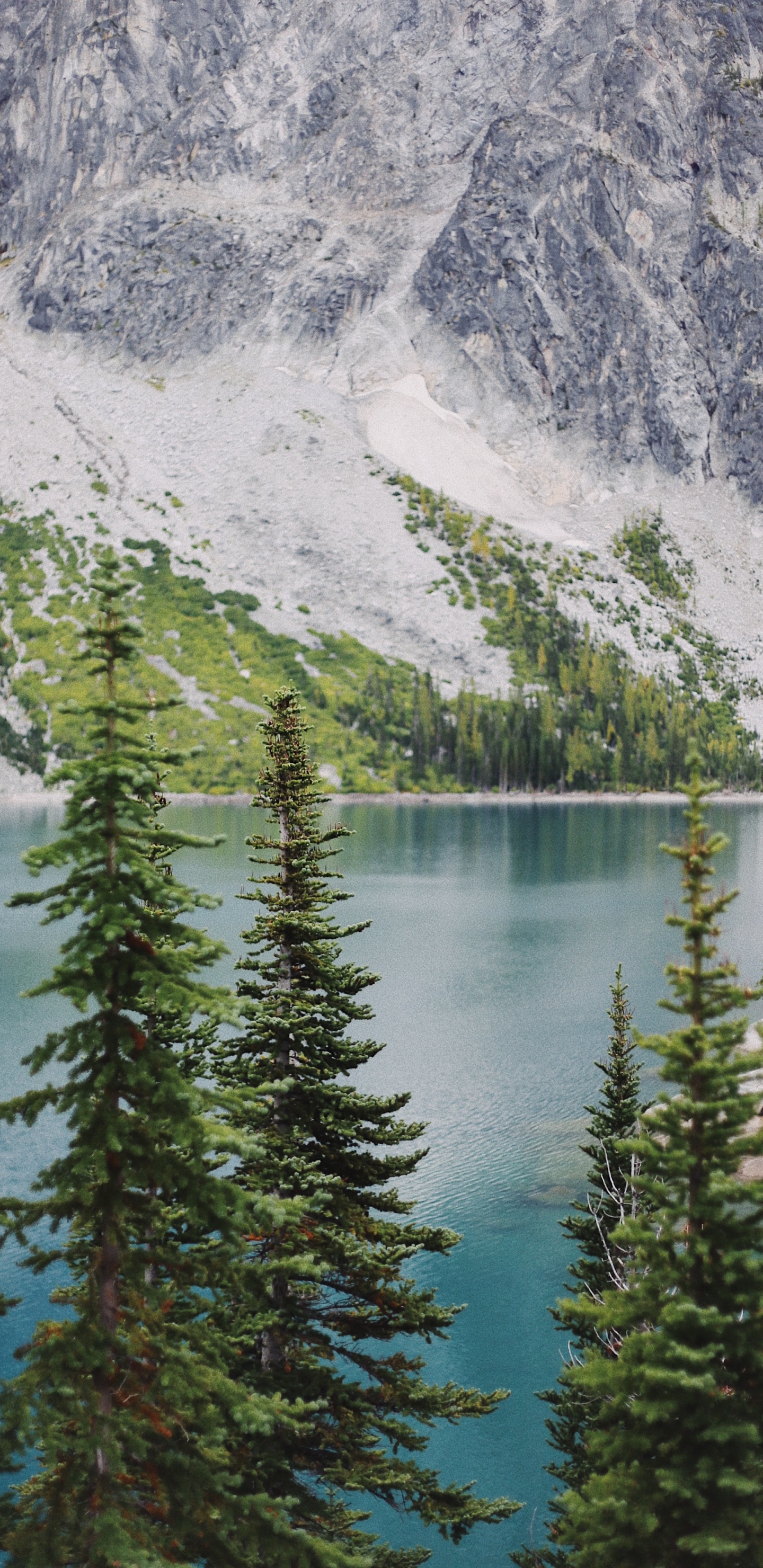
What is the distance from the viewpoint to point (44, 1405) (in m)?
8.38

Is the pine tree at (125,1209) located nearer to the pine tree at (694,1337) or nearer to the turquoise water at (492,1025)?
the pine tree at (694,1337)

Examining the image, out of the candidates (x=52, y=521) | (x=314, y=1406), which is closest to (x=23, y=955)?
(x=314, y=1406)

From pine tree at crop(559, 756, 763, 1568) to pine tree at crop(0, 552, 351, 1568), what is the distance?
9.30 ft

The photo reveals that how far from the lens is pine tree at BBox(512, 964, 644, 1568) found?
17.1 m

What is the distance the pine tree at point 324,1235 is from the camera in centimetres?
1298

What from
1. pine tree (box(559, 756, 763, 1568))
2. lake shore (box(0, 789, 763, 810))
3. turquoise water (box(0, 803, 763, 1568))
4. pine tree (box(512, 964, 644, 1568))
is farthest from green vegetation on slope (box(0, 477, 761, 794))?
pine tree (box(559, 756, 763, 1568))

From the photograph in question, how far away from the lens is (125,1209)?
30.6 feet

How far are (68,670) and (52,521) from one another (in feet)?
127

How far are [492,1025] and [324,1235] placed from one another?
1528 inches

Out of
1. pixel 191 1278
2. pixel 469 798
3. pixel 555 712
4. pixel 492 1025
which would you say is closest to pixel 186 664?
pixel 469 798

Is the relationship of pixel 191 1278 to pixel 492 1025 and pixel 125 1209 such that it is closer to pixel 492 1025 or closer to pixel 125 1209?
pixel 125 1209

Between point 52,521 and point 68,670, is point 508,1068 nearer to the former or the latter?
point 68,670

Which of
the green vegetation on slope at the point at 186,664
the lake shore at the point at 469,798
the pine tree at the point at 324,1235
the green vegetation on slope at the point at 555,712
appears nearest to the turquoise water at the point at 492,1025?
the pine tree at the point at 324,1235

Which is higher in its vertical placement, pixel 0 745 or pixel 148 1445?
pixel 0 745
